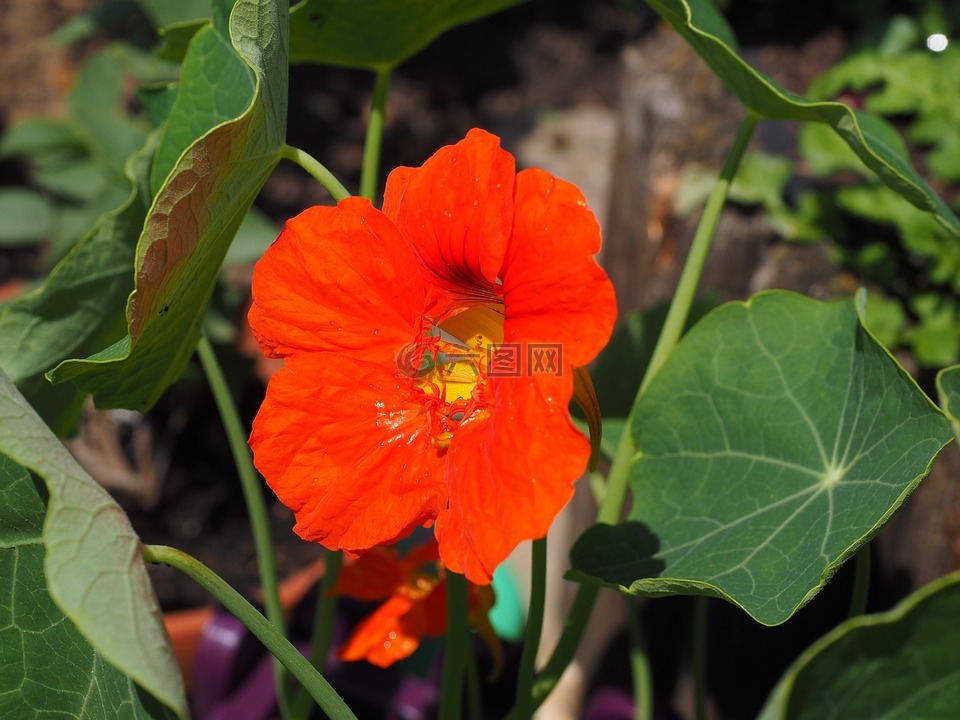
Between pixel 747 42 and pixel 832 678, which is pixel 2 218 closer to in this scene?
pixel 747 42

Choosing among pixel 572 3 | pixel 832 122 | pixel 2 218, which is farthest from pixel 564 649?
pixel 572 3

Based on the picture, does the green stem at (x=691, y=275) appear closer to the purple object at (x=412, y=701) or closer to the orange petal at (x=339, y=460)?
the orange petal at (x=339, y=460)

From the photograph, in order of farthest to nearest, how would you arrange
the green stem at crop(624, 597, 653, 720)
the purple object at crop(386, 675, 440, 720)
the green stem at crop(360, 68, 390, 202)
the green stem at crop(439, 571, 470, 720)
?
the purple object at crop(386, 675, 440, 720) < the green stem at crop(624, 597, 653, 720) < the green stem at crop(360, 68, 390, 202) < the green stem at crop(439, 571, 470, 720)

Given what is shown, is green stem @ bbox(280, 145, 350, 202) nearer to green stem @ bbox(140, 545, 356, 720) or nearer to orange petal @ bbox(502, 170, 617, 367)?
orange petal @ bbox(502, 170, 617, 367)

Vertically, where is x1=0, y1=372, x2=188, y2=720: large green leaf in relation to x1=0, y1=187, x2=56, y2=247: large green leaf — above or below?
above

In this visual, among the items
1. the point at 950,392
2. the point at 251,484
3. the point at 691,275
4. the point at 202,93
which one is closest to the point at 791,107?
the point at 691,275

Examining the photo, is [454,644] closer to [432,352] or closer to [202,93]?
[432,352]

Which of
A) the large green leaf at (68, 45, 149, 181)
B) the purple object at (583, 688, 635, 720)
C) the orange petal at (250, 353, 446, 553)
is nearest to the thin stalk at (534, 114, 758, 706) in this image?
the orange petal at (250, 353, 446, 553)
